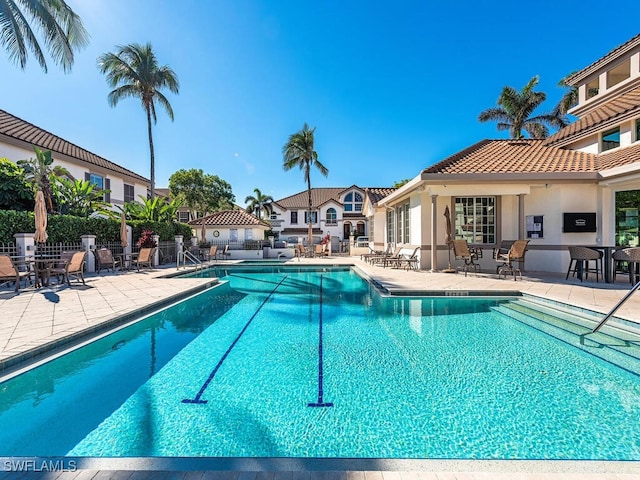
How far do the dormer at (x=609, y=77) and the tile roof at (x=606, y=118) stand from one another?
0.57 m

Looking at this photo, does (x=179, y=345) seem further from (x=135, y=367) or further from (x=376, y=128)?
(x=376, y=128)

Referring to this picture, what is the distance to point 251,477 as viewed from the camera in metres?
2.15

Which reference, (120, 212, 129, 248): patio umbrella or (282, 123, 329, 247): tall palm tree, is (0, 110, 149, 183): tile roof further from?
(282, 123, 329, 247): tall palm tree

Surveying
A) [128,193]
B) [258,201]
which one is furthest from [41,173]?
[258,201]

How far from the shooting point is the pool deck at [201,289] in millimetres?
2195

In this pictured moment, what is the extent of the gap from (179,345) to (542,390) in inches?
224

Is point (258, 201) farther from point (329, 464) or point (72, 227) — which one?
point (329, 464)

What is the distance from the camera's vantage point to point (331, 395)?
3746 millimetres

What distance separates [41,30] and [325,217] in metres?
31.3

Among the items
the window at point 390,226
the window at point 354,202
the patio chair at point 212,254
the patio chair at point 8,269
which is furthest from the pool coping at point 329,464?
the window at point 354,202

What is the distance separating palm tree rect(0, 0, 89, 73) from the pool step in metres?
17.5

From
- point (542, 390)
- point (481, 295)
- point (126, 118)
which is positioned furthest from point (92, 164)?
point (542, 390)

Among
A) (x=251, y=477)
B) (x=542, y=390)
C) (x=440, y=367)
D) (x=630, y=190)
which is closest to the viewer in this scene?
(x=251, y=477)

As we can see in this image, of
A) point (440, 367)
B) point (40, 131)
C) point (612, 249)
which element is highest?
point (40, 131)
